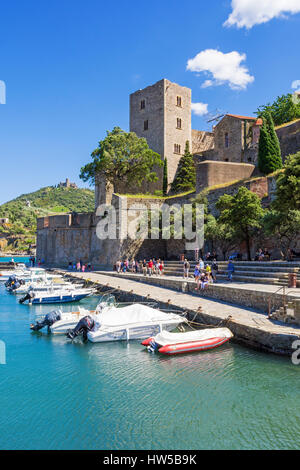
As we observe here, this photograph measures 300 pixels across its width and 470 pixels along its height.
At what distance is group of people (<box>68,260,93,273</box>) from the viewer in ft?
101

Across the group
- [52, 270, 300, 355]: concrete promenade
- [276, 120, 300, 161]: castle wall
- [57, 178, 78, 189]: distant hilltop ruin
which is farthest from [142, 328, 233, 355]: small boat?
[57, 178, 78, 189]: distant hilltop ruin

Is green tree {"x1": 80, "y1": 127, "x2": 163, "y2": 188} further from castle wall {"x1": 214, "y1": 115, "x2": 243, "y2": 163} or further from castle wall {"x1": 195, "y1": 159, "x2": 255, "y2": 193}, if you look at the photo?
castle wall {"x1": 214, "y1": 115, "x2": 243, "y2": 163}

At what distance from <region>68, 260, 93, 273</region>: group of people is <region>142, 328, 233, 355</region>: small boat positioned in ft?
67.6

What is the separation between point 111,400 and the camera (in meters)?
7.20

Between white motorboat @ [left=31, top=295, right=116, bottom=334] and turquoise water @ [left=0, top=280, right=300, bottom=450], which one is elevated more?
white motorboat @ [left=31, top=295, right=116, bottom=334]

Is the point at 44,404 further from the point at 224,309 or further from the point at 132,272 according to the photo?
the point at 132,272

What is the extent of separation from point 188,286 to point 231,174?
13618 mm

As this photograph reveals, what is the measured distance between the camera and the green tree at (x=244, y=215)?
19.7 meters

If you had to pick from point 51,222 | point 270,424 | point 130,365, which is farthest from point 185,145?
point 270,424

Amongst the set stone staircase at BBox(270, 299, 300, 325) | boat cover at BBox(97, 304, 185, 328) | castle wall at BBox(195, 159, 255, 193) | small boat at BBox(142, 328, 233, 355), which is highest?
castle wall at BBox(195, 159, 255, 193)

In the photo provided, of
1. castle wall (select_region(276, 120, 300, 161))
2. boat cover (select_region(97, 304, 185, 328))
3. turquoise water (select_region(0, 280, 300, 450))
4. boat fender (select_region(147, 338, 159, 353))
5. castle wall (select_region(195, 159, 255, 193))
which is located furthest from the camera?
castle wall (select_region(276, 120, 300, 161))

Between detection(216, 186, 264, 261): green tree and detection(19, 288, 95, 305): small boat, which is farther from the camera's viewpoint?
detection(216, 186, 264, 261): green tree

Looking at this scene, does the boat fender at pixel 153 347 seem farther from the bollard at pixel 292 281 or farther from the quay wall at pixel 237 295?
the bollard at pixel 292 281

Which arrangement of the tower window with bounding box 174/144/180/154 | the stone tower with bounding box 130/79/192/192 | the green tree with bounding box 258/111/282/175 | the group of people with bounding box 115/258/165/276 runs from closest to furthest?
the group of people with bounding box 115/258/165/276
the green tree with bounding box 258/111/282/175
the stone tower with bounding box 130/79/192/192
the tower window with bounding box 174/144/180/154
